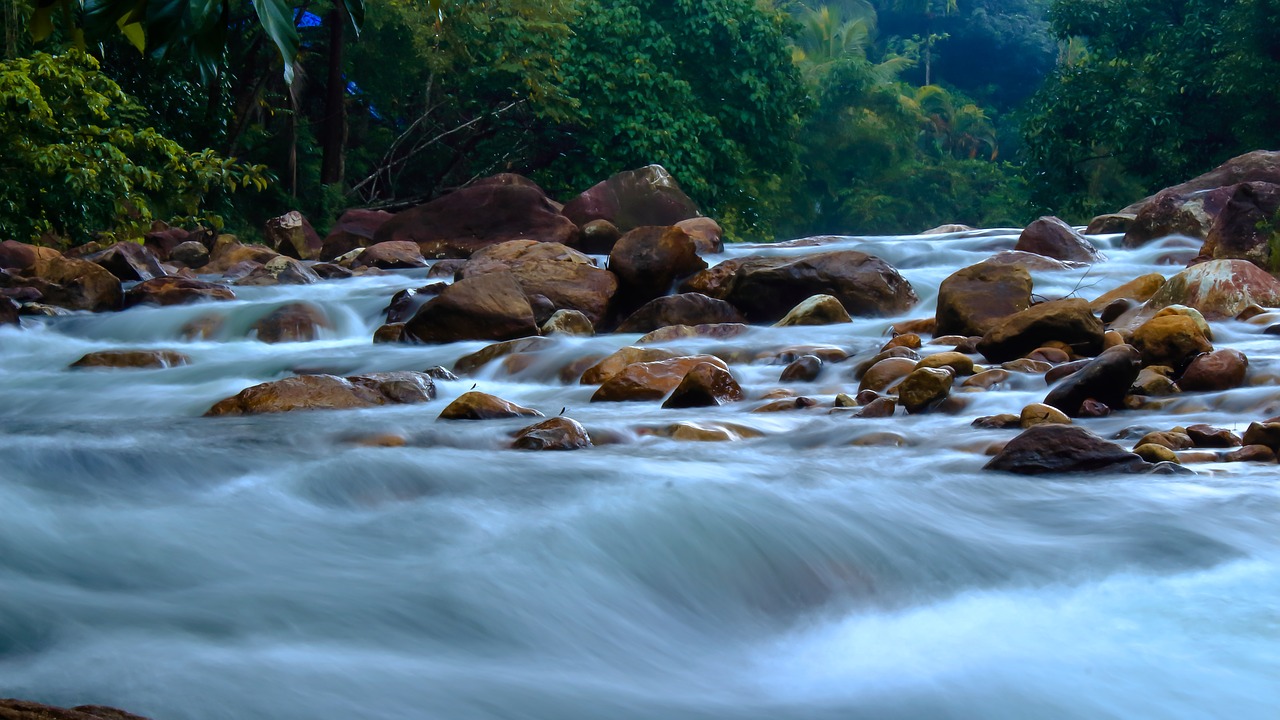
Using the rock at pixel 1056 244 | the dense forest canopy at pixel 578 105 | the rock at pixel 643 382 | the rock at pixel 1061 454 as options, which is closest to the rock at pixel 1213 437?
the rock at pixel 1061 454

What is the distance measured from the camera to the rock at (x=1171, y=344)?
5.71m

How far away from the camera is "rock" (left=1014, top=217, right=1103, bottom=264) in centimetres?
1072

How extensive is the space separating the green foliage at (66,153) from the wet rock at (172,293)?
48.5 inches

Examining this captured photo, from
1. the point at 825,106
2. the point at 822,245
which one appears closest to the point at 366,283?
the point at 822,245

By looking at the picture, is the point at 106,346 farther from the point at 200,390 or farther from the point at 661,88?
the point at 661,88

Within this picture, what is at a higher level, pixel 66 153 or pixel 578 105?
pixel 578 105

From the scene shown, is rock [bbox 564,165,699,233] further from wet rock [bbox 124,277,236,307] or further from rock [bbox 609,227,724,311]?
wet rock [bbox 124,277,236,307]

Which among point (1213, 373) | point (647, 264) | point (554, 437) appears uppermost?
point (647, 264)

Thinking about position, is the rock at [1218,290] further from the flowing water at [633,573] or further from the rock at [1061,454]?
the rock at [1061,454]

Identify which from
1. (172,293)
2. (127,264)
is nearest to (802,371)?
(172,293)

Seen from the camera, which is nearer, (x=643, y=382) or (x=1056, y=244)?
(x=643, y=382)

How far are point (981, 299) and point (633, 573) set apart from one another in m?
4.65

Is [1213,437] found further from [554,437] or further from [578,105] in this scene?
[578,105]

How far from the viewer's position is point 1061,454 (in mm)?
4074
